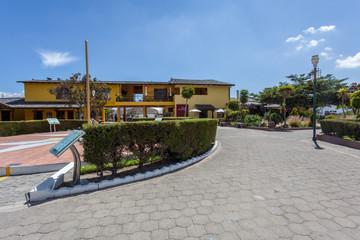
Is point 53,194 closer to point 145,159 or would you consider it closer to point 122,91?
point 145,159

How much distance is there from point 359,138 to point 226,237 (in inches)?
356

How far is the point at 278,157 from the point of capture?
555 centimetres

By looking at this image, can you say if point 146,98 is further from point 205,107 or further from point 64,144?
point 64,144

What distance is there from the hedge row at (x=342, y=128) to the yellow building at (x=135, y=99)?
15.8 metres

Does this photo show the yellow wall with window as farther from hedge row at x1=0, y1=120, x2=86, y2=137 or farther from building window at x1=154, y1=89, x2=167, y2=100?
hedge row at x1=0, y1=120, x2=86, y2=137

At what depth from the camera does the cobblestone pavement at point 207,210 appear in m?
2.06

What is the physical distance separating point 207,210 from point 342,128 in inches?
364

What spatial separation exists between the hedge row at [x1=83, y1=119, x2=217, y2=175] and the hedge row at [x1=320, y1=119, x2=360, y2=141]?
7.44m

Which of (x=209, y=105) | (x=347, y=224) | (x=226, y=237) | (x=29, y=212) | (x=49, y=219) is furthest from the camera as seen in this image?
(x=209, y=105)

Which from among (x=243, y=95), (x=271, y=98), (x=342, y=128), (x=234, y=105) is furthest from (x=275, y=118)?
(x=271, y=98)

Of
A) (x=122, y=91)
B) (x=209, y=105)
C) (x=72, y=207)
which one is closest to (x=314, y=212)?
(x=72, y=207)

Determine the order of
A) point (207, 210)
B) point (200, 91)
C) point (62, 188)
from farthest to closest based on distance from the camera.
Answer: point (200, 91), point (62, 188), point (207, 210)

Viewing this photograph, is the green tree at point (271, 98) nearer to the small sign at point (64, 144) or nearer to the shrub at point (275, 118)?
the shrub at point (275, 118)

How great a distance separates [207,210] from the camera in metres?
2.51
